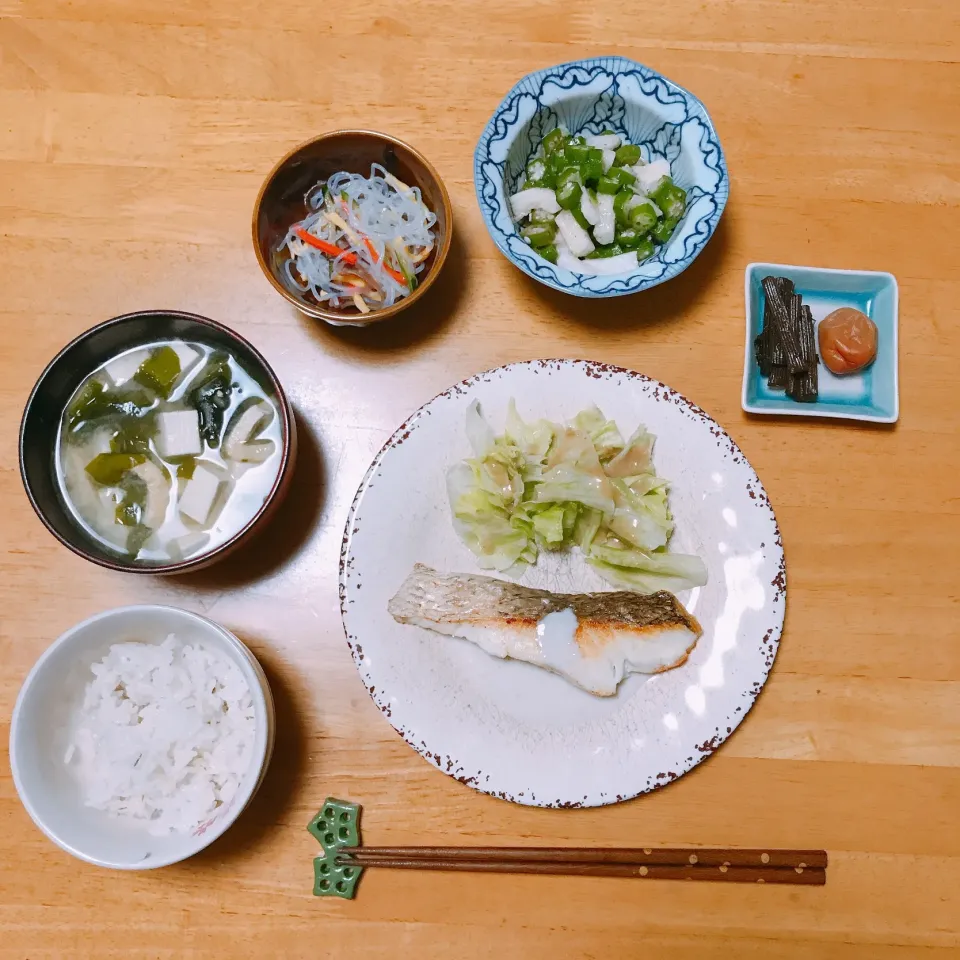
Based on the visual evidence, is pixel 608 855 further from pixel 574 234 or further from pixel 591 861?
pixel 574 234

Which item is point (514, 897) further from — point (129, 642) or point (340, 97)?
point (340, 97)

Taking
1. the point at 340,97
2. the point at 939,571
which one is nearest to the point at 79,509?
the point at 340,97

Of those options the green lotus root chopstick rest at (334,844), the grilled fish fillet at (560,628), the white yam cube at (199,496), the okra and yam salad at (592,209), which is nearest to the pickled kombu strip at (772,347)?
A: the okra and yam salad at (592,209)

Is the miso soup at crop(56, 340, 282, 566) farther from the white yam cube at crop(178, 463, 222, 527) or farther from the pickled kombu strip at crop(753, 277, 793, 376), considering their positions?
the pickled kombu strip at crop(753, 277, 793, 376)

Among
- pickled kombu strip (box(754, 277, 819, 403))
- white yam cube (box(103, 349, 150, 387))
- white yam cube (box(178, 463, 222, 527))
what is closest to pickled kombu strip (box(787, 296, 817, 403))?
pickled kombu strip (box(754, 277, 819, 403))

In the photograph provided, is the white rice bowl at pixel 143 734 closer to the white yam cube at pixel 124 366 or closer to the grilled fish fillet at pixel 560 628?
the grilled fish fillet at pixel 560 628

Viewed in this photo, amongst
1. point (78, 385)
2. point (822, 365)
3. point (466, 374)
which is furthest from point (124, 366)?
point (822, 365)
